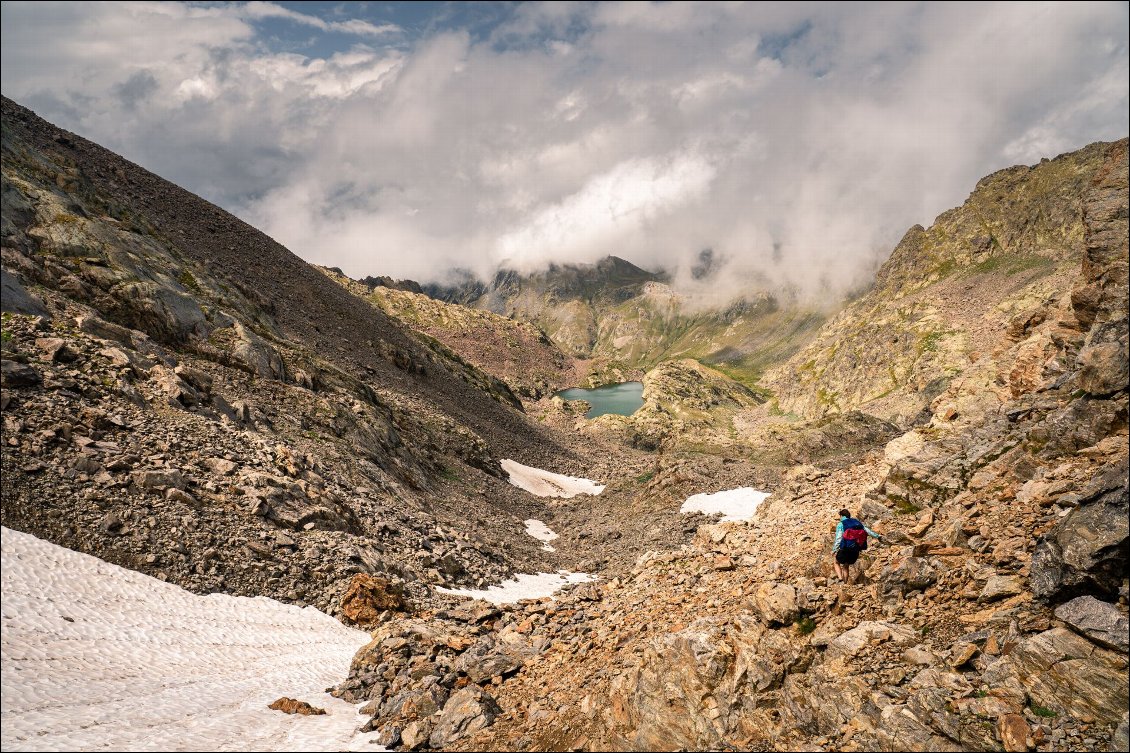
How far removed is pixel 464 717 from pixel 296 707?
19.8 ft

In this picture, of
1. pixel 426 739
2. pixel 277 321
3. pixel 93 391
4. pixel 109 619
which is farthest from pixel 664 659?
pixel 277 321

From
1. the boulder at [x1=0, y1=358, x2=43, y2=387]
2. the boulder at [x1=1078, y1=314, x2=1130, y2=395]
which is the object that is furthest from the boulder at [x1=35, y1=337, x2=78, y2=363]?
the boulder at [x1=1078, y1=314, x2=1130, y2=395]

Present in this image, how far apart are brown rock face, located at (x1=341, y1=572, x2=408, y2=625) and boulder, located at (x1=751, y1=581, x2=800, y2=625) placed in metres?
18.6

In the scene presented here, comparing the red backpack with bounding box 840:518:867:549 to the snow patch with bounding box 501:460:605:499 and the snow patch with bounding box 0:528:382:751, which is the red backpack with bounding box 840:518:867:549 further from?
the snow patch with bounding box 501:460:605:499

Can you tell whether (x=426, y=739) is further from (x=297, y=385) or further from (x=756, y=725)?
(x=297, y=385)

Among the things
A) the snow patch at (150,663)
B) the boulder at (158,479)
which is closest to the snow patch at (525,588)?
the snow patch at (150,663)

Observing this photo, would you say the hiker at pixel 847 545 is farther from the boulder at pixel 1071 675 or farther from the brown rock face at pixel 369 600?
the brown rock face at pixel 369 600

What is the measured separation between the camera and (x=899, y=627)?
11961 mm

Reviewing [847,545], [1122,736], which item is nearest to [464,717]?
[847,545]

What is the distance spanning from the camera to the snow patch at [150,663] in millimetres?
15055

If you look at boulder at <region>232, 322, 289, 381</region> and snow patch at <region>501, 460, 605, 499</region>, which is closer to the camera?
boulder at <region>232, 322, 289, 381</region>

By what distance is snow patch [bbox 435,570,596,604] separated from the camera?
3238 cm

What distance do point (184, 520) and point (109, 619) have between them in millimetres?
6441

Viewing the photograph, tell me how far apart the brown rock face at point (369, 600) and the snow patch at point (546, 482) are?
1664 inches
